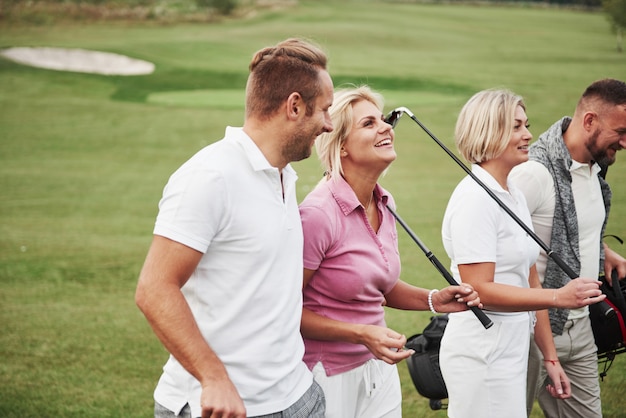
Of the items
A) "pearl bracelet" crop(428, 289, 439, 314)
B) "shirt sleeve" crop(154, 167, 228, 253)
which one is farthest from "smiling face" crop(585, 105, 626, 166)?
"shirt sleeve" crop(154, 167, 228, 253)

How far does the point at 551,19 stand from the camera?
145 ft

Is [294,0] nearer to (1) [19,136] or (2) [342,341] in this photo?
(1) [19,136]

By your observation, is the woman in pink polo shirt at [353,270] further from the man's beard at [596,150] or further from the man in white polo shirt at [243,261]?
the man's beard at [596,150]

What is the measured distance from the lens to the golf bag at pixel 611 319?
163 inches

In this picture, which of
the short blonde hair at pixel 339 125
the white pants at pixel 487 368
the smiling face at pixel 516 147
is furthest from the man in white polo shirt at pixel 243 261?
the smiling face at pixel 516 147

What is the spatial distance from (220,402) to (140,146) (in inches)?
569

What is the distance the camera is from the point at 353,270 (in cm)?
301

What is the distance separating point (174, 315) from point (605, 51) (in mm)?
32029

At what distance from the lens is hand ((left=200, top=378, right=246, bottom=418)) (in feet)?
7.20

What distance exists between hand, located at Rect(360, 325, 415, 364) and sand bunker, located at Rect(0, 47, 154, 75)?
22734 millimetres

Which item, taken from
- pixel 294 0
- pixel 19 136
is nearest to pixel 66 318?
pixel 19 136

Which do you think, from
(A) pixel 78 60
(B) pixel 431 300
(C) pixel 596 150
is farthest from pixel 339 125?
(A) pixel 78 60

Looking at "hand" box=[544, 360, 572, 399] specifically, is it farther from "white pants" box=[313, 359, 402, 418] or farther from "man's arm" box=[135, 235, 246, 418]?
"man's arm" box=[135, 235, 246, 418]

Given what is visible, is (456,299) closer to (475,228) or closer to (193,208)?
(475,228)
